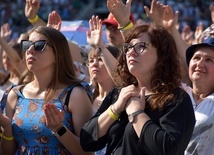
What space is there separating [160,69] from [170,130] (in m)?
0.39

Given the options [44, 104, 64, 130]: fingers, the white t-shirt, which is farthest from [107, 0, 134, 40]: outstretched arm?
[44, 104, 64, 130]: fingers

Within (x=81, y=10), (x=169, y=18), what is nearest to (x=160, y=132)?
(x=169, y=18)

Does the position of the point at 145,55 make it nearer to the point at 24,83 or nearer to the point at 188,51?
the point at 188,51

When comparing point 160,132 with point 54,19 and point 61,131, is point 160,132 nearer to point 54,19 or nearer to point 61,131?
point 61,131

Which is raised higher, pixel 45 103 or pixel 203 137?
pixel 45 103

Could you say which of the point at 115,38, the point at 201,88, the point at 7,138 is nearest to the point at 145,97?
the point at 201,88

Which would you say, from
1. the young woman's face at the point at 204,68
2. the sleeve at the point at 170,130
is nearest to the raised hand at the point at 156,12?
the young woman's face at the point at 204,68

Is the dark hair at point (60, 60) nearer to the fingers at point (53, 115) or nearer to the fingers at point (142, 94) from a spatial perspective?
the fingers at point (53, 115)

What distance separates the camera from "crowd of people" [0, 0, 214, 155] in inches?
128

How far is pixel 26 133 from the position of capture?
375 cm

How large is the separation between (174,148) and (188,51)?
102 centimetres

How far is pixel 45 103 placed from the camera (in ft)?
12.4

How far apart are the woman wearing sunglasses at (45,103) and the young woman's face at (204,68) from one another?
2.16 ft

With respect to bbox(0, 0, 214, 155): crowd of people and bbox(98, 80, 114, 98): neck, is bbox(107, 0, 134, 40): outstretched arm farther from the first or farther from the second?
bbox(98, 80, 114, 98): neck
